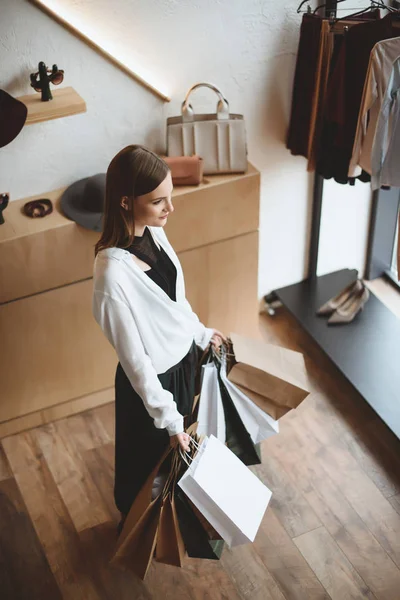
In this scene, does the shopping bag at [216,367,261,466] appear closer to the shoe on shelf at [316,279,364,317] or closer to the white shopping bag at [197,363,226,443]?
the white shopping bag at [197,363,226,443]

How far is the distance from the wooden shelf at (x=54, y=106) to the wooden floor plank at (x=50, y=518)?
1369 mm

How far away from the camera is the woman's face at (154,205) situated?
190 cm

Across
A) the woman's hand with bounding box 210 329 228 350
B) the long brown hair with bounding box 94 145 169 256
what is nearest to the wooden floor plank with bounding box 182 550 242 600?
the woman's hand with bounding box 210 329 228 350

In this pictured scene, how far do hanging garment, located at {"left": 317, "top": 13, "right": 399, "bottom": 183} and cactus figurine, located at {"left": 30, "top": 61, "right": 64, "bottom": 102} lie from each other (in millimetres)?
1047

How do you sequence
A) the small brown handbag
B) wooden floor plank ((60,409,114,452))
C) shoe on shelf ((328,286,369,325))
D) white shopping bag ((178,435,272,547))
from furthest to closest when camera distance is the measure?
shoe on shelf ((328,286,369,325)) < wooden floor plank ((60,409,114,452)) < the small brown handbag < white shopping bag ((178,435,272,547))

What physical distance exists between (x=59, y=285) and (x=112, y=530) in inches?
37.2

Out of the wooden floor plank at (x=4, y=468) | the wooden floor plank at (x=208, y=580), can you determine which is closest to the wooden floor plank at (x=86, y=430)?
the wooden floor plank at (x=4, y=468)

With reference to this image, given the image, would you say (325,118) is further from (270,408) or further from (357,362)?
(270,408)

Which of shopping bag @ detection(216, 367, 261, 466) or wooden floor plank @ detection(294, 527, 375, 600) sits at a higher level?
shopping bag @ detection(216, 367, 261, 466)

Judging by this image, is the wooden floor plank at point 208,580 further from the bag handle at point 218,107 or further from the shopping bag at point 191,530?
the bag handle at point 218,107

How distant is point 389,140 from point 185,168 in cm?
77

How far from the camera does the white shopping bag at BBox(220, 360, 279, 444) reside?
7.52ft

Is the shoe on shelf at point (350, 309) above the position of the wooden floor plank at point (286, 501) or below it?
above

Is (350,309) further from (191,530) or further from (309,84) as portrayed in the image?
(191,530)
